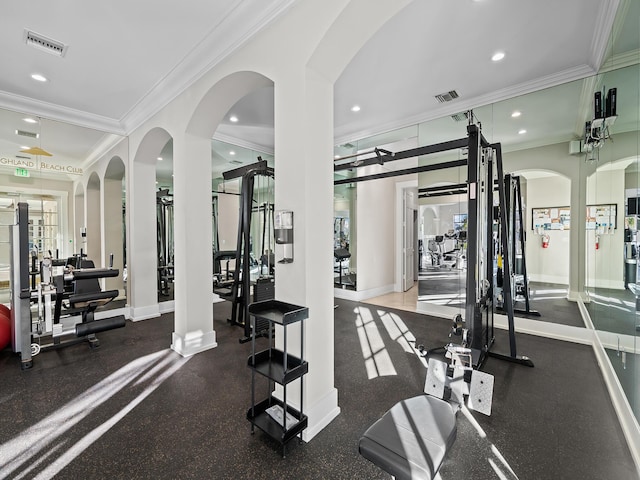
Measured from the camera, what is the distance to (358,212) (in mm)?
5840

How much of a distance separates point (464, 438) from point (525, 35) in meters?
3.46

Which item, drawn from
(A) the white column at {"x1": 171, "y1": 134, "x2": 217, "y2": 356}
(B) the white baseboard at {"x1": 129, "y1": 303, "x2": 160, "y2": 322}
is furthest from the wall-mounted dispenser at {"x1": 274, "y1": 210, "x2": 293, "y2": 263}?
(B) the white baseboard at {"x1": 129, "y1": 303, "x2": 160, "y2": 322}

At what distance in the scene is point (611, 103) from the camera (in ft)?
7.98

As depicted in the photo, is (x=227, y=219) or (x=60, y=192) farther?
(x=227, y=219)

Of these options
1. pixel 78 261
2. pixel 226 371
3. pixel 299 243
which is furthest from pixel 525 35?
pixel 78 261

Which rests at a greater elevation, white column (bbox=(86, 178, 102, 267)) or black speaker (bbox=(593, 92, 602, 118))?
black speaker (bbox=(593, 92, 602, 118))

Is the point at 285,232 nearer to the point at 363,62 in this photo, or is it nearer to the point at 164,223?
the point at 363,62

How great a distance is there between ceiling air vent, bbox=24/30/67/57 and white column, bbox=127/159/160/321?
69.3 inches

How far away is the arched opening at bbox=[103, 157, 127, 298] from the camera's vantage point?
4664mm

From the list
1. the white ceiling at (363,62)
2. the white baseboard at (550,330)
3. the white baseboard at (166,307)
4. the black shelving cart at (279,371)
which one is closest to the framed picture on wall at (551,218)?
the white ceiling at (363,62)

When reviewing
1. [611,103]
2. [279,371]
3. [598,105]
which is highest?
[598,105]

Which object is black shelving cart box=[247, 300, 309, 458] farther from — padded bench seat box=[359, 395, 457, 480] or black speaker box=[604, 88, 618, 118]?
black speaker box=[604, 88, 618, 118]

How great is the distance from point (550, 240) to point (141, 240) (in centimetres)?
599

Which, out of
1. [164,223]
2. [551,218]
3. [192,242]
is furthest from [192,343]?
[551,218]
